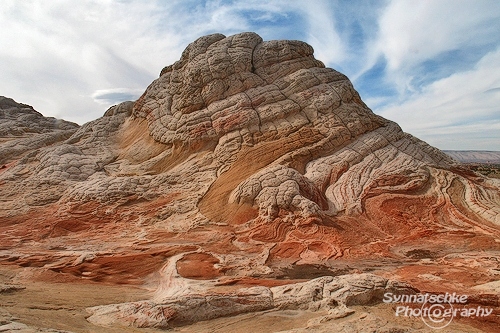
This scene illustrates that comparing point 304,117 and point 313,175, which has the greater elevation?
point 304,117

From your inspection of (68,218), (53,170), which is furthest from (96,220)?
(53,170)

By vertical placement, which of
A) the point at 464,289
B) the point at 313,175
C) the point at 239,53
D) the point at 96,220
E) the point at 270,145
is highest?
the point at 239,53

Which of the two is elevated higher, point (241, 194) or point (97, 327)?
point (241, 194)

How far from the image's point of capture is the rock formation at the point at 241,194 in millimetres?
9531

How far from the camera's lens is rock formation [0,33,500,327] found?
31.3ft

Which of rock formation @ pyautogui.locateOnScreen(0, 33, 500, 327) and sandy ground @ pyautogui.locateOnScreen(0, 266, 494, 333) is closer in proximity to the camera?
sandy ground @ pyautogui.locateOnScreen(0, 266, 494, 333)

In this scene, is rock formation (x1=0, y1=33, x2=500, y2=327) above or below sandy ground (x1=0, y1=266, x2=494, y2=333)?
above

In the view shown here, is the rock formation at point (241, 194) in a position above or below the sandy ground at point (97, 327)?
above

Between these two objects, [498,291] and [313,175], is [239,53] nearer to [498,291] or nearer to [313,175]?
[313,175]

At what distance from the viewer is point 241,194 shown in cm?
1387

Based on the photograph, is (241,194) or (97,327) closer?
(97,327)

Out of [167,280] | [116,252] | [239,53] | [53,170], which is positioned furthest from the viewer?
[239,53]

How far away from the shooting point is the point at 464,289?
24.7 ft

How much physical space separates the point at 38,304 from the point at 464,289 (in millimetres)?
7868
